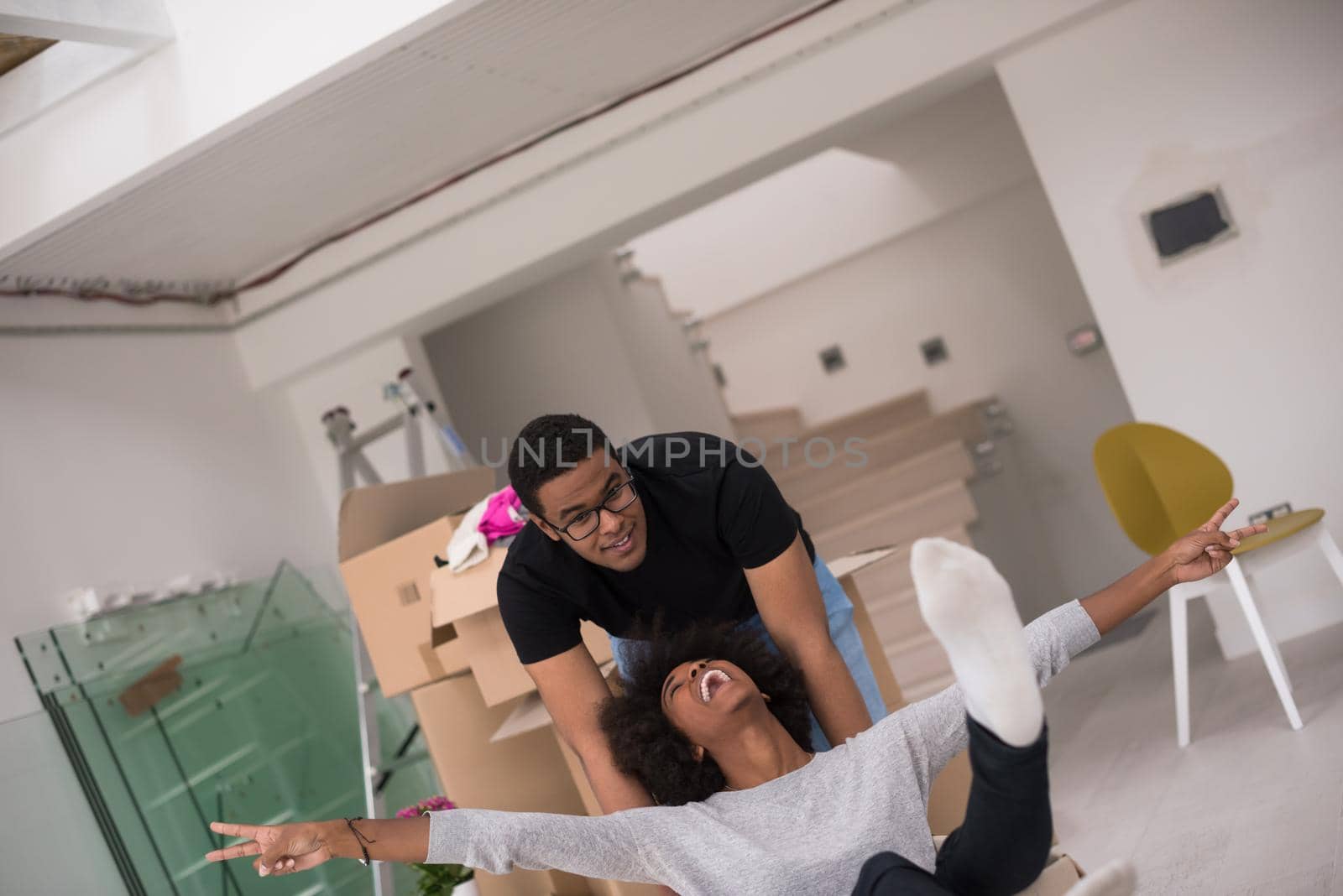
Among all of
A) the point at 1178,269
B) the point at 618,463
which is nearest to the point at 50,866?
the point at 618,463

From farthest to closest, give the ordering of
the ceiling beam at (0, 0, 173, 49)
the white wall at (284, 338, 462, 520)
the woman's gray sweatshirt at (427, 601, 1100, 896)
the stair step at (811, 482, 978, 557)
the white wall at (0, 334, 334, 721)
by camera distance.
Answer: the stair step at (811, 482, 978, 557)
the white wall at (284, 338, 462, 520)
the white wall at (0, 334, 334, 721)
the ceiling beam at (0, 0, 173, 49)
the woman's gray sweatshirt at (427, 601, 1100, 896)

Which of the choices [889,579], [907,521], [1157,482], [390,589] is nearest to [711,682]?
[390,589]

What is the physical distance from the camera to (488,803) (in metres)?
3.33

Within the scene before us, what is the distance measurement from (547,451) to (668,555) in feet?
1.01

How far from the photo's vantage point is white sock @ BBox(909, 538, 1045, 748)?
124 cm

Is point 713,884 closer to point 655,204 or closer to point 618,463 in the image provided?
point 618,463

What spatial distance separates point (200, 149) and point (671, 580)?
1.84 meters

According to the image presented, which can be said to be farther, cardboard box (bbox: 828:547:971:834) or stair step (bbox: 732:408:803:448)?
stair step (bbox: 732:408:803:448)

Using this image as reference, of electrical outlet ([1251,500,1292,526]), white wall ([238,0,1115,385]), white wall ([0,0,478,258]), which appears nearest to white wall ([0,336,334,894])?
white wall ([238,0,1115,385])

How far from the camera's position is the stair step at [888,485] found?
5707mm

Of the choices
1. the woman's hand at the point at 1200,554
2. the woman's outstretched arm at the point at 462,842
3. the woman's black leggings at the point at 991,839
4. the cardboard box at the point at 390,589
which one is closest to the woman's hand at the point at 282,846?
the woman's outstretched arm at the point at 462,842

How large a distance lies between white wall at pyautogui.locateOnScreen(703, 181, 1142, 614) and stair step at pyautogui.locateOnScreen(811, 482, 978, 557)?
2.58 ft

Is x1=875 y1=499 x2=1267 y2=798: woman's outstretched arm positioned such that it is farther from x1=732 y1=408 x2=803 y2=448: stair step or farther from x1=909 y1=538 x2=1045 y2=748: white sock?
x1=732 y1=408 x2=803 y2=448: stair step

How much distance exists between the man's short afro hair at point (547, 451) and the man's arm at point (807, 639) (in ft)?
1.06
